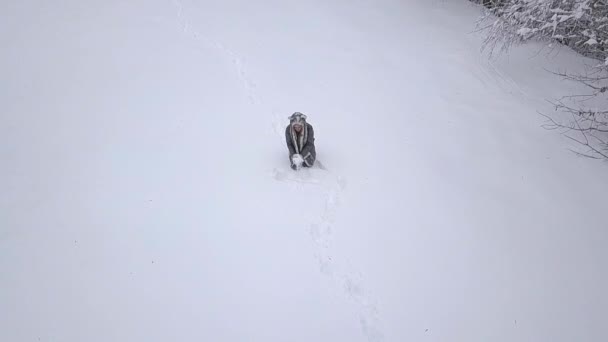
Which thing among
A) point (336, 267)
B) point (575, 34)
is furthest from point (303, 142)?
point (575, 34)

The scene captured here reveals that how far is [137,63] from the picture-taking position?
8.98 meters

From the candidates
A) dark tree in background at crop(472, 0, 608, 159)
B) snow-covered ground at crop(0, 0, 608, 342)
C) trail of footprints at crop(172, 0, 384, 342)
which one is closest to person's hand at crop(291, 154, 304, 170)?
snow-covered ground at crop(0, 0, 608, 342)

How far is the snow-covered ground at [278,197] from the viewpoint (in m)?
4.04

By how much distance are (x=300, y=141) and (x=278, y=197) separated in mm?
1016

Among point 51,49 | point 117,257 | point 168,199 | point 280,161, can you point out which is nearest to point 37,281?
point 117,257

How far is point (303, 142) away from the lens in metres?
5.81

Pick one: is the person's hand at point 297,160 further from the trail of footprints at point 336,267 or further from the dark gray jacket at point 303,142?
the trail of footprints at point 336,267

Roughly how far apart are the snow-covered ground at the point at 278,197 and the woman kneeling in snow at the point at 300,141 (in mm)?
275

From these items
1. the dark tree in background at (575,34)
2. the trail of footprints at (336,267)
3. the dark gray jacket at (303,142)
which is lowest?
the trail of footprints at (336,267)

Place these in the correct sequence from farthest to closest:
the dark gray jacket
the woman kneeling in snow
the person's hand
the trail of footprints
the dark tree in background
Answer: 1. the dark tree in background
2. the person's hand
3. the dark gray jacket
4. the woman kneeling in snow
5. the trail of footprints

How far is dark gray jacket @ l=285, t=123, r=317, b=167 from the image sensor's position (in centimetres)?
575

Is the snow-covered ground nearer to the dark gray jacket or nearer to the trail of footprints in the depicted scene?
the trail of footprints

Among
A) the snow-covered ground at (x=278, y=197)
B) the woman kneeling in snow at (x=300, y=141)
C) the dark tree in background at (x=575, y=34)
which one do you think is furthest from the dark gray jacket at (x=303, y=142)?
the dark tree in background at (x=575, y=34)

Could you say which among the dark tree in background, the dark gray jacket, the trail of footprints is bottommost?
the trail of footprints
